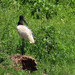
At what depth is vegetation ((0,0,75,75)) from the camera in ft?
27.1

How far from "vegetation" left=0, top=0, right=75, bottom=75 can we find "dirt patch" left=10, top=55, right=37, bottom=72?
14cm

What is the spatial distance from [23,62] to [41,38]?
1363mm

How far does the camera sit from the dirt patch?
756 cm

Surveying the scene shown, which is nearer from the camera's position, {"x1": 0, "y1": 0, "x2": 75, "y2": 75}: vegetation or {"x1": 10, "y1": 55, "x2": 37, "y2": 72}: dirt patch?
{"x1": 10, "y1": 55, "x2": 37, "y2": 72}: dirt patch

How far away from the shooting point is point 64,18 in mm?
11648

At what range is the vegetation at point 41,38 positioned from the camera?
325 inches

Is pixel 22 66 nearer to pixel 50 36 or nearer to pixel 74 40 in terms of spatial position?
pixel 50 36

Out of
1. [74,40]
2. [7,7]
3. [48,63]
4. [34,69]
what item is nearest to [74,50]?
[74,40]

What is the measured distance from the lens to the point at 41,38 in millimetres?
8828

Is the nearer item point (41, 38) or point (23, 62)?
point (23, 62)

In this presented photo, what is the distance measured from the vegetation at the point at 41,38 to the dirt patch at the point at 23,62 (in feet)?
0.45

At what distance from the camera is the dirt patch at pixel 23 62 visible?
756 centimetres

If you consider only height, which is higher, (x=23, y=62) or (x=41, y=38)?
(x=41, y=38)

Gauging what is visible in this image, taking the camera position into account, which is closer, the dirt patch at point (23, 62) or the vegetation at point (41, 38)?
the dirt patch at point (23, 62)
